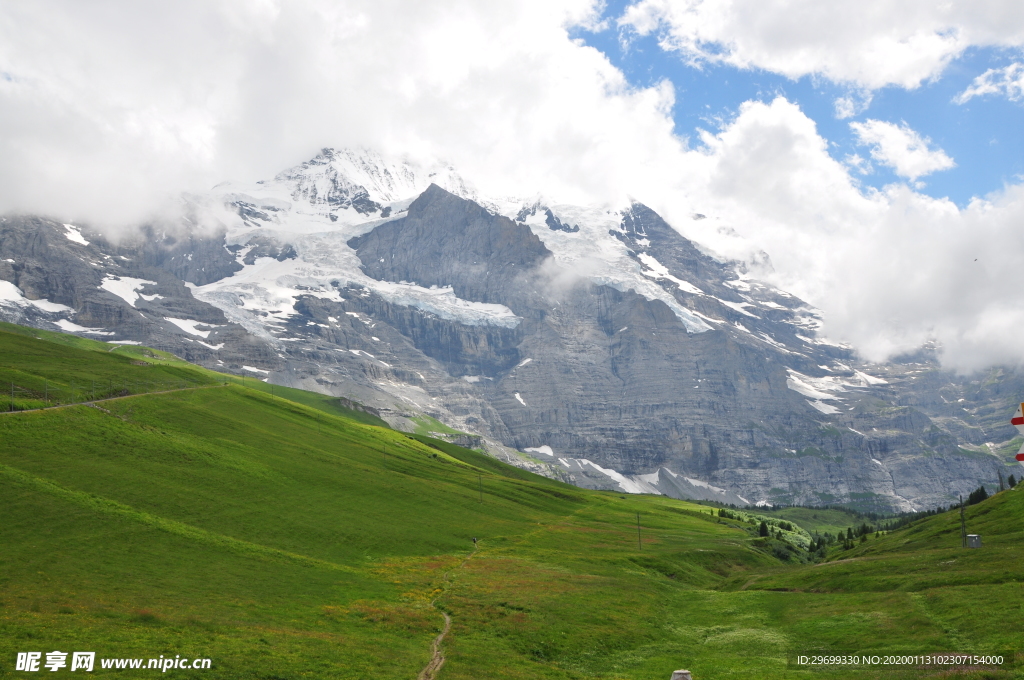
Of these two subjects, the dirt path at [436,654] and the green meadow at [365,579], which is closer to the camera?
the dirt path at [436,654]

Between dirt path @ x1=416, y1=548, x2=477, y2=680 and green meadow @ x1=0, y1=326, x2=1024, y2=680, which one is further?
green meadow @ x1=0, y1=326, x2=1024, y2=680

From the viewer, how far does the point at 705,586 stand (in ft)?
316

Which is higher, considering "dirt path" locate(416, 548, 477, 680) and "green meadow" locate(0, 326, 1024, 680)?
"green meadow" locate(0, 326, 1024, 680)

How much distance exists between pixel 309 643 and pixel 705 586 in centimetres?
6418

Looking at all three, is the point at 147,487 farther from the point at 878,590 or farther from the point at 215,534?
the point at 878,590

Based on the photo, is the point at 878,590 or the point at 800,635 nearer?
the point at 800,635

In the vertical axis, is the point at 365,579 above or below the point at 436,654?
above

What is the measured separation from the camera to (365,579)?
7262 cm

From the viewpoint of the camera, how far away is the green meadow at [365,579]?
4434cm

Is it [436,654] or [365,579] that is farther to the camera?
[365,579]

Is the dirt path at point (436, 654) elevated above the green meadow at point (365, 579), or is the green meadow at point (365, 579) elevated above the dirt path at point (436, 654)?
the green meadow at point (365, 579)

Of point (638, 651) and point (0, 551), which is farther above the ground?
point (0, 551)

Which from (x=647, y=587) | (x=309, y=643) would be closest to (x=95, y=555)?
(x=309, y=643)

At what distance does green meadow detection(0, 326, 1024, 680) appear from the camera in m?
44.3
